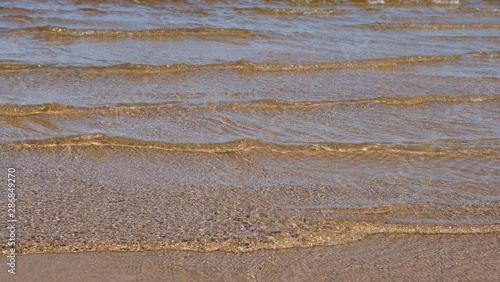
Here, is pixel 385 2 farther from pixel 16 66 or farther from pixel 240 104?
pixel 16 66

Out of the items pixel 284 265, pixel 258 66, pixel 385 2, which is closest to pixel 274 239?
pixel 284 265

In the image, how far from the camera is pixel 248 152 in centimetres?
471

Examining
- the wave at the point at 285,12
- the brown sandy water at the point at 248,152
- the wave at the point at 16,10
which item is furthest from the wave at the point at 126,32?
the wave at the point at 285,12

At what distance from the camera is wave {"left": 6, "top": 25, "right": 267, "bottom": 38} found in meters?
9.23

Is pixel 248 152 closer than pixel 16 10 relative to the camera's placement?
Yes

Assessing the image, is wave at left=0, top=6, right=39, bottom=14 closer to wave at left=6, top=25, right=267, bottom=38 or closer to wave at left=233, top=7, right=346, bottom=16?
wave at left=6, top=25, right=267, bottom=38

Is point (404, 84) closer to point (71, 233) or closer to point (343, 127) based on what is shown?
point (343, 127)

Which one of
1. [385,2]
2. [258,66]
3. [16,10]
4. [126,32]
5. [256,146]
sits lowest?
[256,146]

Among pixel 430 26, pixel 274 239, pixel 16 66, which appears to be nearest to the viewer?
pixel 274 239

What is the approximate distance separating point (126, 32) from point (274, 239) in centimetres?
714

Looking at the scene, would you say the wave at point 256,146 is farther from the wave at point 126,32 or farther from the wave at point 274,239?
the wave at point 126,32

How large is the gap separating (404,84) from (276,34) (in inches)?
134

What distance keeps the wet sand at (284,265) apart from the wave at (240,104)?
2.85 m

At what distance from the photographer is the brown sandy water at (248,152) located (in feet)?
10.2
